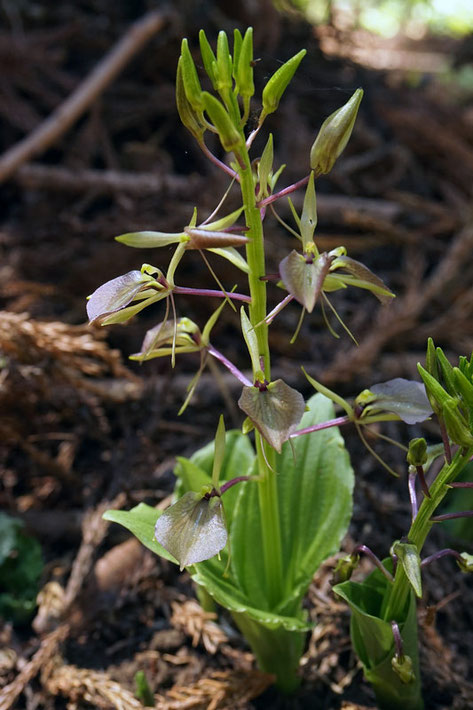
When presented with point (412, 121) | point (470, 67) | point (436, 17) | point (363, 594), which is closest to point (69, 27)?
point (412, 121)

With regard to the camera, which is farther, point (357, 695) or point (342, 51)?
point (342, 51)

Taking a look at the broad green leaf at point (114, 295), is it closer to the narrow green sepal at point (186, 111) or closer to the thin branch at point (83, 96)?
the narrow green sepal at point (186, 111)

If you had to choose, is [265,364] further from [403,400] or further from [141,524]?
[141,524]

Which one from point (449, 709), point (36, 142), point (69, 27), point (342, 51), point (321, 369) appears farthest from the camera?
point (342, 51)

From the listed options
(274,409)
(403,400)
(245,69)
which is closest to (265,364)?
(274,409)

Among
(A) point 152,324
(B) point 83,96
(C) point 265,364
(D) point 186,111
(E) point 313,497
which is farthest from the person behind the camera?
(B) point 83,96

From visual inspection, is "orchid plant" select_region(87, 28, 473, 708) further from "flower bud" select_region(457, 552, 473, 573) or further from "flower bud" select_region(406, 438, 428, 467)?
"flower bud" select_region(457, 552, 473, 573)

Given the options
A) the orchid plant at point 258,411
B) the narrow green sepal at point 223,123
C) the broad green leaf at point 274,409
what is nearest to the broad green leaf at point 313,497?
the orchid plant at point 258,411

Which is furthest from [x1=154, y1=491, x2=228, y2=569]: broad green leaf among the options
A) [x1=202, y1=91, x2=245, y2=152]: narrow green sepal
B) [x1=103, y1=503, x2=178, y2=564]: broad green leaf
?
[x1=202, y1=91, x2=245, y2=152]: narrow green sepal

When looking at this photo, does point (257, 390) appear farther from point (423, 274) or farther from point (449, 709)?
point (423, 274)
